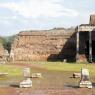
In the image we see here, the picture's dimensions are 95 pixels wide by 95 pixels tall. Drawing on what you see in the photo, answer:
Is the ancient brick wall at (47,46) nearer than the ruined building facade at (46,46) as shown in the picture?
No

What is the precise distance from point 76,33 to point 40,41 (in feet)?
23.0

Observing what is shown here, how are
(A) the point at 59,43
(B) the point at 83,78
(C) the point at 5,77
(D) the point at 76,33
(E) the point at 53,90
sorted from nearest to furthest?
(E) the point at 53,90 < (B) the point at 83,78 < (C) the point at 5,77 < (D) the point at 76,33 < (A) the point at 59,43

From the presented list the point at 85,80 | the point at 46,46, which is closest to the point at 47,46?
the point at 46,46

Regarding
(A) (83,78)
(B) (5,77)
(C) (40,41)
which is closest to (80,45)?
(C) (40,41)

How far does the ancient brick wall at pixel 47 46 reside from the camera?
65312 millimetres

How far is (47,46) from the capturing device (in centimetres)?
6575

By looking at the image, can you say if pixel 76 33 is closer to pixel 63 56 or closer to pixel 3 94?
pixel 63 56

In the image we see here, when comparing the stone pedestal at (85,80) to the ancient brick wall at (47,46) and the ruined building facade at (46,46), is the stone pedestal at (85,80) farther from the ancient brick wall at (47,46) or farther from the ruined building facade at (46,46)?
the ancient brick wall at (47,46)

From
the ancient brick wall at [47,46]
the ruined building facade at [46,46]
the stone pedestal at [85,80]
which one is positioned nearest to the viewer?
the stone pedestal at [85,80]

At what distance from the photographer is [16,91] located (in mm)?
21484

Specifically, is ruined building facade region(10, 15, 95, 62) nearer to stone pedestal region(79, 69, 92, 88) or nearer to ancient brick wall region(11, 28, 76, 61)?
ancient brick wall region(11, 28, 76, 61)

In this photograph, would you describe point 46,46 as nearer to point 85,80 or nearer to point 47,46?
point 47,46

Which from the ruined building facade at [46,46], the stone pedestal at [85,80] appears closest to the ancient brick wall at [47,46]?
the ruined building facade at [46,46]

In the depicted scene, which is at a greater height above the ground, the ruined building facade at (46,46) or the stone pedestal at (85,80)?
the ruined building facade at (46,46)
